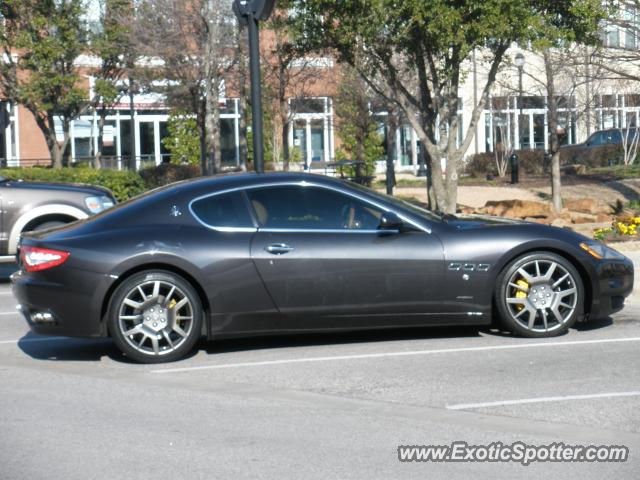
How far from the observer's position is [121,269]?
8000 mm

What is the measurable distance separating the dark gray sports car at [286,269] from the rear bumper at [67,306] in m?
0.01

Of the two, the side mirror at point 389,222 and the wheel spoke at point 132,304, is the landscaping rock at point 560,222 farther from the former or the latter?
the wheel spoke at point 132,304

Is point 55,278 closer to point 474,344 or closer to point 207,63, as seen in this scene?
point 474,344

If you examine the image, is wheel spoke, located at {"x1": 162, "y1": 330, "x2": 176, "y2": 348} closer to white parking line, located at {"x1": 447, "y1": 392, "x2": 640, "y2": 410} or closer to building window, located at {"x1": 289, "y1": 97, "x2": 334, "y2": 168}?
white parking line, located at {"x1": 447, "y1": 392, "x2": 640, "y2": 410}

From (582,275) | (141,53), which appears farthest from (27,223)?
(141,53)

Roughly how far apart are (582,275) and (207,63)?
16151 millimetres

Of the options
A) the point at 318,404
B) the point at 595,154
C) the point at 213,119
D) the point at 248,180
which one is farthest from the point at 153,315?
the point at 595,154

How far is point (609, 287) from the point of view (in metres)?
8.63

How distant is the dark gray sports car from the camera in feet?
26.4

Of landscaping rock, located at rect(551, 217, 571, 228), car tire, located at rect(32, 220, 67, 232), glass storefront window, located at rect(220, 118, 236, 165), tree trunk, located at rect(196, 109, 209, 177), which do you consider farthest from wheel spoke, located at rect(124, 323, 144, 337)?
glass storefront window, located at rect(220, 118, 236, 165)

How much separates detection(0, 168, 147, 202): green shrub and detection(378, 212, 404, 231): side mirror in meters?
13.2

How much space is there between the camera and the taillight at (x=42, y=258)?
8.05 m

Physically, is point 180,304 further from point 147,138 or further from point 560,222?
point 147,138

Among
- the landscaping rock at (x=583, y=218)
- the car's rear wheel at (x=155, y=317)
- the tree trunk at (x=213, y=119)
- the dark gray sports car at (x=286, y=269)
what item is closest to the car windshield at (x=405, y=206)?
the dark gray sports car at (x=286, y=269)
